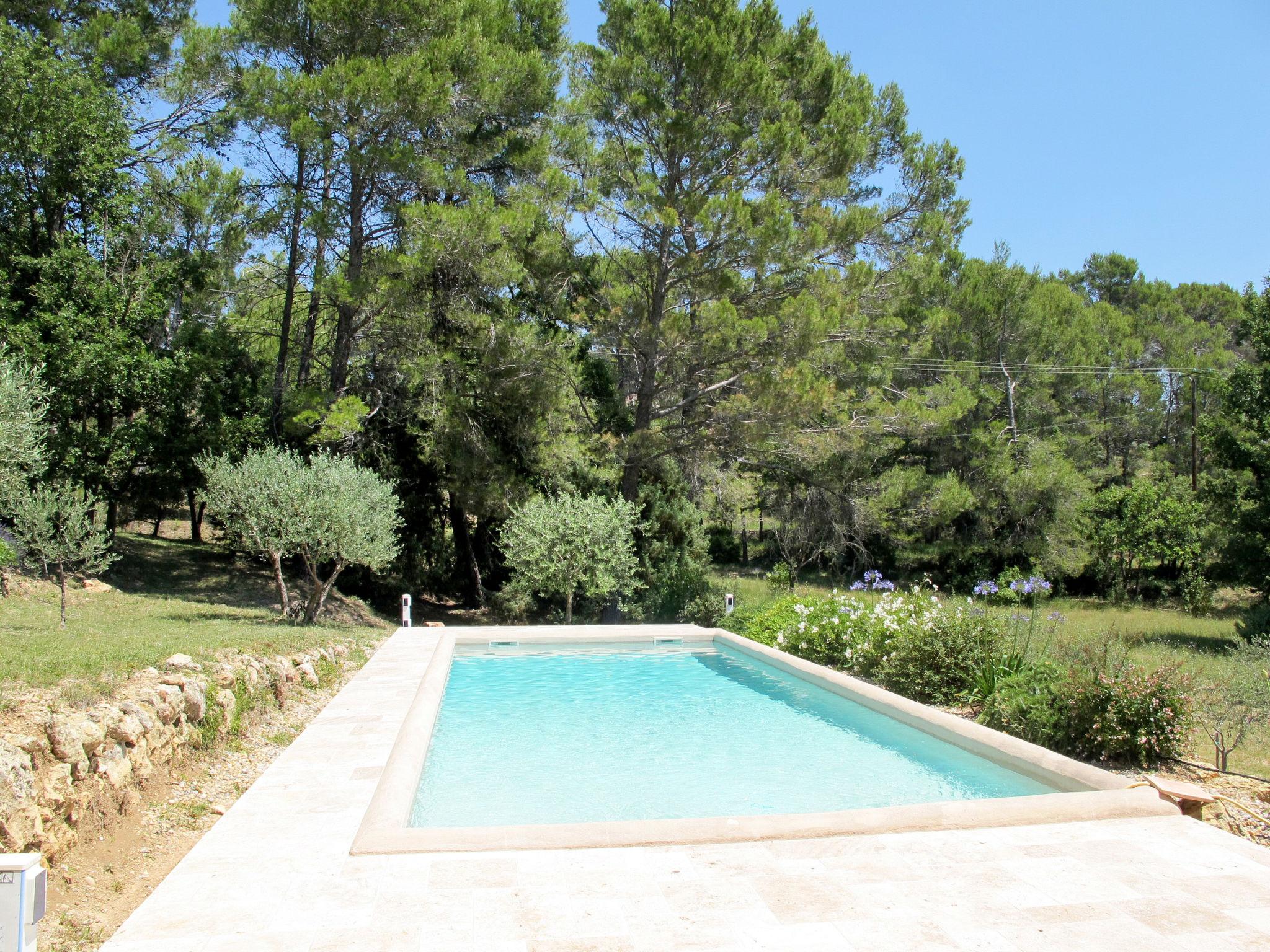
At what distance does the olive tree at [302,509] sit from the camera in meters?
12.1

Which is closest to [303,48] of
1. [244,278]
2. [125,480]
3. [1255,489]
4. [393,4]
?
[393,4]

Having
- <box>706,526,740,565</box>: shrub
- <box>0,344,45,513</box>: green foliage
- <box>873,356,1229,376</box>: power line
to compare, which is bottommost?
<box>706,526,740,565</box>: shrub

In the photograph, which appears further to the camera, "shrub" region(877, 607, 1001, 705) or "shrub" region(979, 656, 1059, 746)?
"shrub" region(877, 607, 1001, 705)

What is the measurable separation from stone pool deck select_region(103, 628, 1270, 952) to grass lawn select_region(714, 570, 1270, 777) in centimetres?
280

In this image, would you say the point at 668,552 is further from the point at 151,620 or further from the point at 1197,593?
the point at 1197,593

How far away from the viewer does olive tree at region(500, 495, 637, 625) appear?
47.9 ft

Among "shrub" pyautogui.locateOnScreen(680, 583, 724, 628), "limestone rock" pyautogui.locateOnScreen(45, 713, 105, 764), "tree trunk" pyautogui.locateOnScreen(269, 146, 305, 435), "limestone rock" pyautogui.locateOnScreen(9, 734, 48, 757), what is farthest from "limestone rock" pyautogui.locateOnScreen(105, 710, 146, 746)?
"tree trunk" pyautogui.locateOnScreen(269, 146, 305, 435)

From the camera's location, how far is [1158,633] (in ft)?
59.4

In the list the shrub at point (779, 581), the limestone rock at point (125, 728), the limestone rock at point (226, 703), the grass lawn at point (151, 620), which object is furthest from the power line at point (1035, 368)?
the limestone rock at point (125, 728)

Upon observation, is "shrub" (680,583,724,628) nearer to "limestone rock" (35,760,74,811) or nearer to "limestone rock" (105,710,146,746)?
"limestone rock" (105,710,146,746)

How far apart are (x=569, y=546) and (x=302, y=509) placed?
4509mm

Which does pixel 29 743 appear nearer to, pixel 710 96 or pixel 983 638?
pixel 983 638

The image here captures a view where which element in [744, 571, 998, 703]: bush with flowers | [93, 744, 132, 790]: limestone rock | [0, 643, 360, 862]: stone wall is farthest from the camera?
[744, 571, 998, 703]: bush with flowers

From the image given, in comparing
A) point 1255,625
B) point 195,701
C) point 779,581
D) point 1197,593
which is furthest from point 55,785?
point 1197,593
